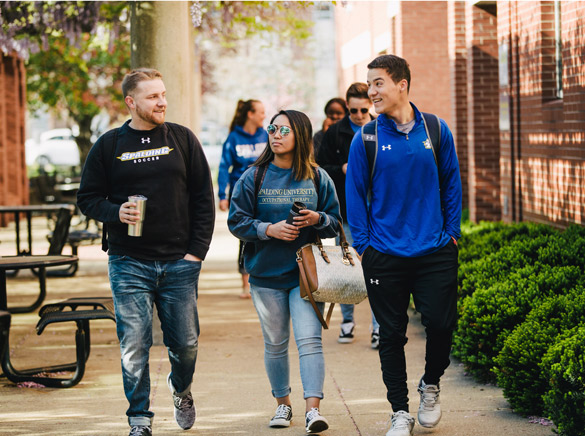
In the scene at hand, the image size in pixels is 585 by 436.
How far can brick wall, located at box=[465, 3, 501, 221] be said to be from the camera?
12.1 meters

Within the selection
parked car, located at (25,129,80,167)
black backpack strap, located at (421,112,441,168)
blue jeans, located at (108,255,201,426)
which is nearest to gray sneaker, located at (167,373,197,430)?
blue jeans, located at (108,255,201,426)

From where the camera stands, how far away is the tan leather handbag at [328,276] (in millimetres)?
5543

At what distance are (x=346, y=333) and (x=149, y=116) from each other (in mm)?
3757

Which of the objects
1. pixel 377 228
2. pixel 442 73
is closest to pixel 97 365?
pixel 377 228

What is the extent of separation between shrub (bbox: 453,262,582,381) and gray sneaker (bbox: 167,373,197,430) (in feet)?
6.48

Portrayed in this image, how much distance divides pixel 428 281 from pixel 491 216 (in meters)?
7.02

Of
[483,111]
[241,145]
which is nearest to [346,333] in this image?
[241,145]

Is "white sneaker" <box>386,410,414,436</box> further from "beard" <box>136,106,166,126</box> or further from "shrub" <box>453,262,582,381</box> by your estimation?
"beard" <box>136,106,166,126</box>

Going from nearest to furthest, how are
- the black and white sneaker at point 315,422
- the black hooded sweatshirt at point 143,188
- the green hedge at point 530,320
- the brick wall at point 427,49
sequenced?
the green hedge at point 530,320
the black hooded sweatshirt at point 143,188
the black and white sneaker at point 315,422
the brick wall at point 427,49

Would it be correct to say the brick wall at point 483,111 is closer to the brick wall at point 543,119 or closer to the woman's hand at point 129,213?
the brick wall at point 543,119

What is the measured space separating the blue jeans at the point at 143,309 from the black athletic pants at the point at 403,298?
105 centimetres

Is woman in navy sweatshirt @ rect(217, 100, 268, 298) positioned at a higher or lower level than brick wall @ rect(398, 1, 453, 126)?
lower

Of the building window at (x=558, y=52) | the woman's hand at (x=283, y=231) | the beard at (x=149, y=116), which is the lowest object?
the woman's hand at (x=283, y=231)

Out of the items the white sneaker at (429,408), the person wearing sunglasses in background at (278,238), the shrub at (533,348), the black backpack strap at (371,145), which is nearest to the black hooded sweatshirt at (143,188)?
the person wearing sunglasses in background at (278,238)
